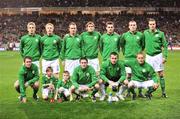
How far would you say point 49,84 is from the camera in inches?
429

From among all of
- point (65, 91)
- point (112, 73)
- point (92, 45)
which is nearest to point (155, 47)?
point (112, 73)

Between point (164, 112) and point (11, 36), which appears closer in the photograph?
point (164, 112)

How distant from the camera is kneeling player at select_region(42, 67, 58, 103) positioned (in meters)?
10.7

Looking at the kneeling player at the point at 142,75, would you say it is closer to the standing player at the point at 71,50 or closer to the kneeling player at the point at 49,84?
the standing player at the point at 71,50

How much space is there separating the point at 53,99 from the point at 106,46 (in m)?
2.08

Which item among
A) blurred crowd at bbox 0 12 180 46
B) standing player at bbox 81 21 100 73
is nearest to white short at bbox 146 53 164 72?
standing player at bbox 81 21 100 73

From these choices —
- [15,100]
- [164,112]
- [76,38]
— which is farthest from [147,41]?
[15,100]

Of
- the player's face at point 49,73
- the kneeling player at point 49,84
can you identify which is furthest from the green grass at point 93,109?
the player's face at point 49,73

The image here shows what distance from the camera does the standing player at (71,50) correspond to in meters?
11.6

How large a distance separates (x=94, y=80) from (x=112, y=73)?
1.84 feet

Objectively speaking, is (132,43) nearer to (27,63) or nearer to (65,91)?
(65,91)

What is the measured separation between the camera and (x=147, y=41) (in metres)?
11.4

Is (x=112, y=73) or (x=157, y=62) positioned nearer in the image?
(x=112, y=73)

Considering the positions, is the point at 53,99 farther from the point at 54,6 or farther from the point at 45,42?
the point at 54,6
